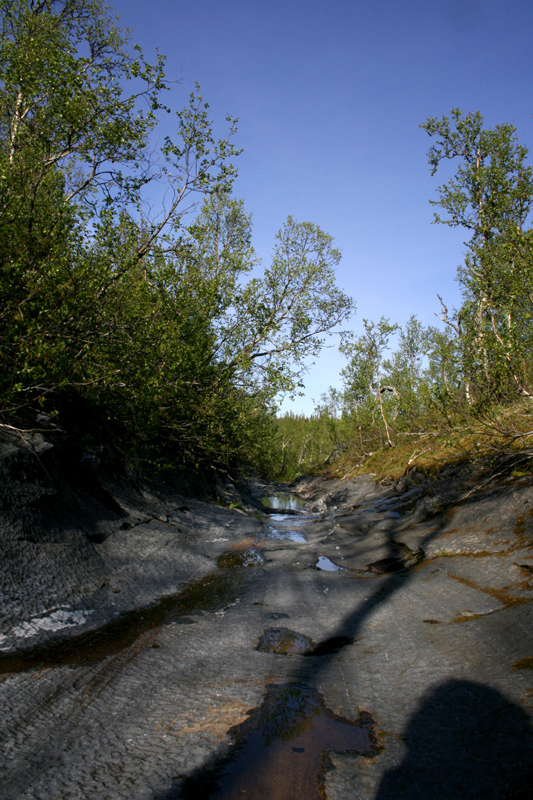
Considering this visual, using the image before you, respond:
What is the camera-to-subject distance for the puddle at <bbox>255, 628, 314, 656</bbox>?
4328mm

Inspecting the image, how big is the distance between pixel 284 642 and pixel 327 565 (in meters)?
3.56

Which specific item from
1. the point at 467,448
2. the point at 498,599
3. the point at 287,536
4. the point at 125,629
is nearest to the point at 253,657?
the point at 125,629

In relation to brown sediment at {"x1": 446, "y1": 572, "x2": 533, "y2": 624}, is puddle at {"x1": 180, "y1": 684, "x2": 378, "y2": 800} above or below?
below

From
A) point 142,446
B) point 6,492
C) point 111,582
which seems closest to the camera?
point 6,492

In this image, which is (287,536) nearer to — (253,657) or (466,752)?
(253,657)

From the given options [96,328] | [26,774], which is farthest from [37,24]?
[26,774]

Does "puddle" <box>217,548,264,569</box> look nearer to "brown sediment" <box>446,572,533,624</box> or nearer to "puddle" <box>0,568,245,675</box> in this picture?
"puddle" <box>0,568,245,675</box>

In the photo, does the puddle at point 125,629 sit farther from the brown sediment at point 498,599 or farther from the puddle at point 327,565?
the brown sediment at point 498,599

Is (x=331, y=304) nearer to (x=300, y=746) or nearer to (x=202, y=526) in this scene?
(x=202, y=526)

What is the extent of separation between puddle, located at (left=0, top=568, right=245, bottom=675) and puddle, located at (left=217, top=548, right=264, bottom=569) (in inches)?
37.1

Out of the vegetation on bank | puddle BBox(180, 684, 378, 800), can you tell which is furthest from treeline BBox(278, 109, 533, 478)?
puddle BBox(180, 684, 378, 800)

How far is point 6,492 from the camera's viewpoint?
542 cm

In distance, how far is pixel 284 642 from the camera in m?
4.55

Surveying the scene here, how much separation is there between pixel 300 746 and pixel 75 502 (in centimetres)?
Answer: 540
